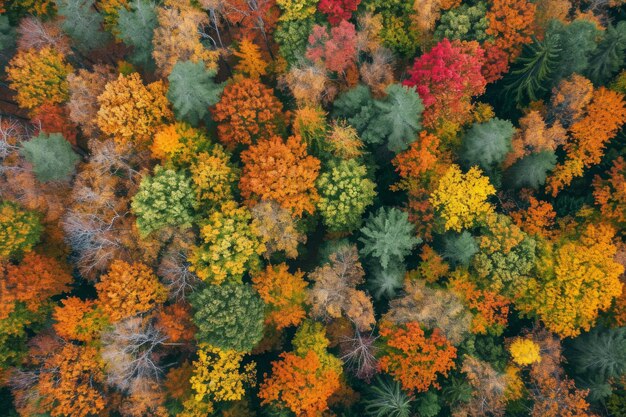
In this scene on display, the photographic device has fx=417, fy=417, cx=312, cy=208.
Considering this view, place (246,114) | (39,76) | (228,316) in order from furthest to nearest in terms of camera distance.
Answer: (39,76) → (246,114) → (228,316)

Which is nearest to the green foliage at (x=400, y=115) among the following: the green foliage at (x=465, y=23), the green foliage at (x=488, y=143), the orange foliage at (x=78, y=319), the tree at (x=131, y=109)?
the green foliage at (x=488, y=143)

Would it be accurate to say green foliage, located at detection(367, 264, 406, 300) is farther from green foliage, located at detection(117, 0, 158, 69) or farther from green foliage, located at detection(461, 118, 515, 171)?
green foliage, located at detection(117, 0, 158, 69)

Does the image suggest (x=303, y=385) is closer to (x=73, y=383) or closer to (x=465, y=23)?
(x=73, y=383)

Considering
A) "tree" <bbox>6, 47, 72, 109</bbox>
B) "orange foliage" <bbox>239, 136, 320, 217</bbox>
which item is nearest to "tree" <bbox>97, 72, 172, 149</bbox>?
"tree" <bbox>6, 47, 72, 109</bbox>

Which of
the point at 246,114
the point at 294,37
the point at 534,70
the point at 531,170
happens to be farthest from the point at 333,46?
the point at 531,170

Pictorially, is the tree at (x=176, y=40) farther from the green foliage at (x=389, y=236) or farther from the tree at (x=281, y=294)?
the green foliage at (x=389, y=236)
